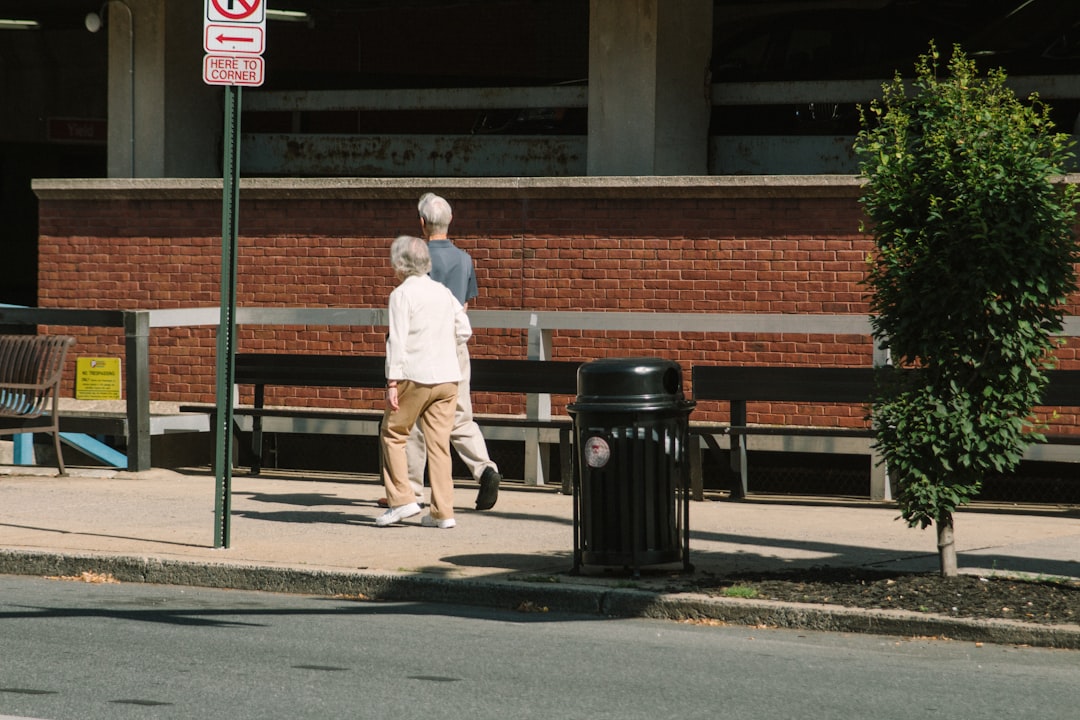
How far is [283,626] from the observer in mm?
7102

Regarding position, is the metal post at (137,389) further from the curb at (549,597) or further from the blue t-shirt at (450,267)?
the curb at (549,597)

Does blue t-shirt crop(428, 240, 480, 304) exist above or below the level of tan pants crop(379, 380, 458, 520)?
above

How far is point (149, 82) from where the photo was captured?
630 inches

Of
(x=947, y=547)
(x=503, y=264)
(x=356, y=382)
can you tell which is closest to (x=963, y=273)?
(x=947, y=547)

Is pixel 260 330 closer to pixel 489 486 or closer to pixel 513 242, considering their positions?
pixel 513 242

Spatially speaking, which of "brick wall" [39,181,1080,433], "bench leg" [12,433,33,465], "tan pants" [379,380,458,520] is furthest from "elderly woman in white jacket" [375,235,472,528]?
"bench leg" [12,433,33,465]

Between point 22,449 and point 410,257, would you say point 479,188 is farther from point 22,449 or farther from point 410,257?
point 410,257

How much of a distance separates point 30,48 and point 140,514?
18051 millimetres

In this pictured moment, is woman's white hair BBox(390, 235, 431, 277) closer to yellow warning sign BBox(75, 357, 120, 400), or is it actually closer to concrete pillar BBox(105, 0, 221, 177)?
yellow warning sign BBox(75, 357, 120, 400)

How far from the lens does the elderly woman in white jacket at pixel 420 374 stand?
934cm

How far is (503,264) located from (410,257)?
15.8 ft

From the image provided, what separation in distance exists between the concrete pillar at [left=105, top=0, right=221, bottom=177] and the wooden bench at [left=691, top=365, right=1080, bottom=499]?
718 cm

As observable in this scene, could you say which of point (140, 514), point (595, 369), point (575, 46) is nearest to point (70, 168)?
point (575, 46)

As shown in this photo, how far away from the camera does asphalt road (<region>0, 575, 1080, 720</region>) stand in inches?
218
